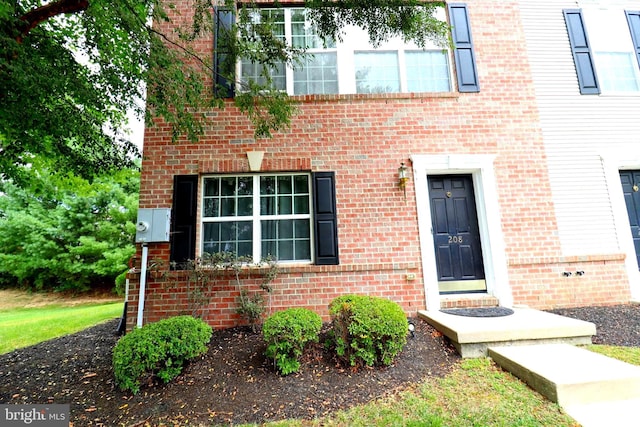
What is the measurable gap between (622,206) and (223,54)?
7160mm

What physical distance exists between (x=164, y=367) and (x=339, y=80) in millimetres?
4803

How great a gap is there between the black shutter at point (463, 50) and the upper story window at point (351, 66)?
0.17 metres

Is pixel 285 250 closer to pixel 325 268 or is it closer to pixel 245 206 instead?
pixel 325 268

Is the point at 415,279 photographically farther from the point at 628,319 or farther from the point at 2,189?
the point at 2,189

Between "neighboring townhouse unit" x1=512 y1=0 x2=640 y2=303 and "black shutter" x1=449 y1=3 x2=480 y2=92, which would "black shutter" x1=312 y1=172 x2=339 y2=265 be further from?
"neighboring townhouse unit" x1=512 y1=0 x2=640 y2=303

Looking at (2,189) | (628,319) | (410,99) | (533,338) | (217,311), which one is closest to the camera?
(533,338)

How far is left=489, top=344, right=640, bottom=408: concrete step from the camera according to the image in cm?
226

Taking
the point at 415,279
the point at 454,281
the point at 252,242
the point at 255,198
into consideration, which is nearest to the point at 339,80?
the point at 255,198

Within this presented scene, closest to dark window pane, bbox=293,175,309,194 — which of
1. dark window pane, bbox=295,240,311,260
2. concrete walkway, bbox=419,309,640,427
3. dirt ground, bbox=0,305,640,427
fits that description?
dark window pane, bbox=295,240,311,260

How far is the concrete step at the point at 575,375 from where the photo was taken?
2.26 m

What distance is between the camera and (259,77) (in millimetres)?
4957

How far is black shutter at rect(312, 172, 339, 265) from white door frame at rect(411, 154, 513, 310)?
1.35 metres

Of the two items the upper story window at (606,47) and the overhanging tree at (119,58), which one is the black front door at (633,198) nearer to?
the upper story window at (606,47)

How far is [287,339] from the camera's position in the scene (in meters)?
2.86
